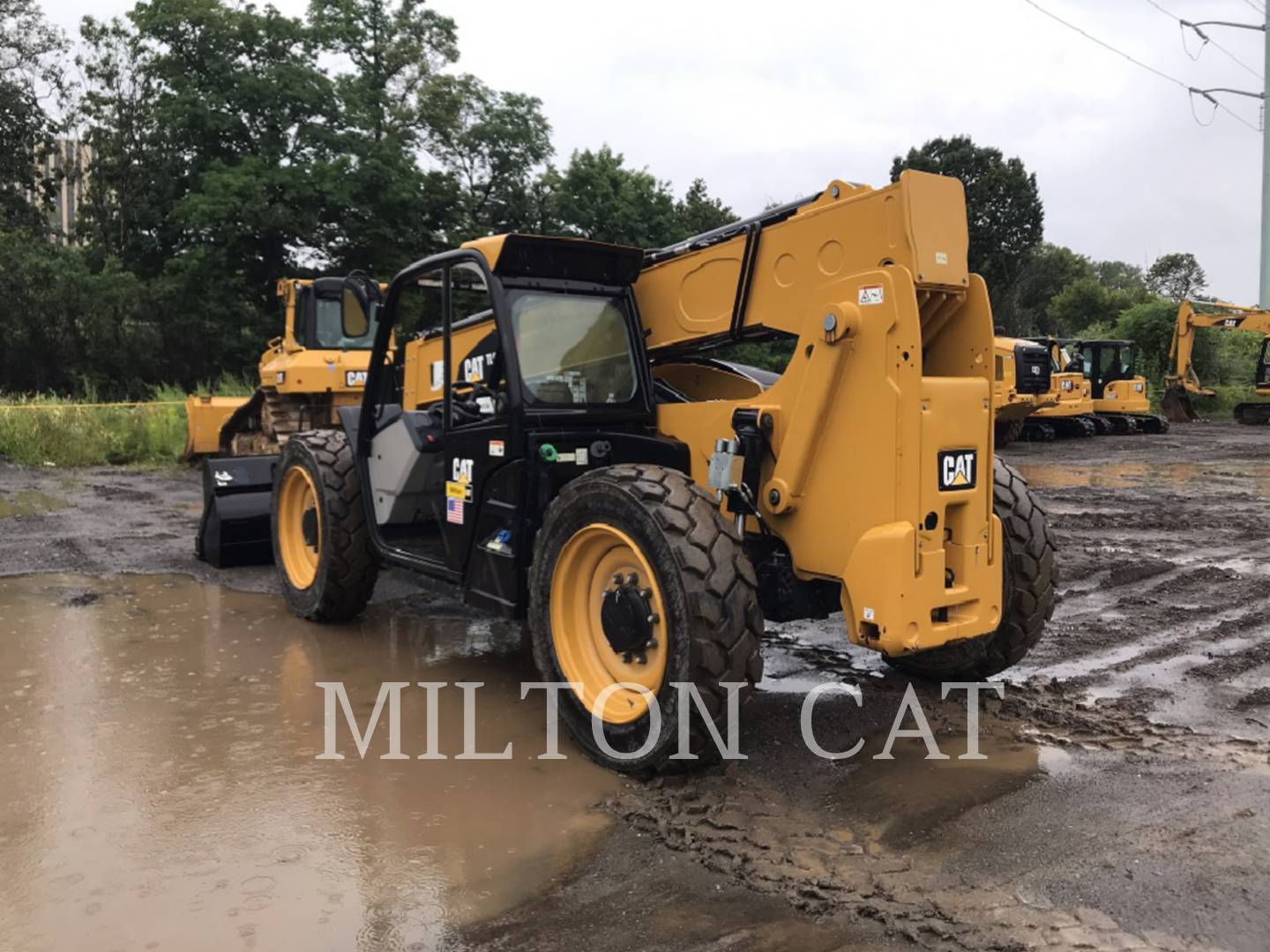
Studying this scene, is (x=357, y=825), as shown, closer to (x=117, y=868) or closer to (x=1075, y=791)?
(x=117, y=868)

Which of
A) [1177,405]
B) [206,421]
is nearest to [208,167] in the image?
[206,421]

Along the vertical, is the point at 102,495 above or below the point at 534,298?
below

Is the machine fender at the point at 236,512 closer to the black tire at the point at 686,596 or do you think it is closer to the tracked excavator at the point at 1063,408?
the black tire at the point at 686,596

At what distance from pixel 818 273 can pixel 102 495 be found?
1094 centimetres

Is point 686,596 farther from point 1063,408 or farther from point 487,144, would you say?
point 487,144

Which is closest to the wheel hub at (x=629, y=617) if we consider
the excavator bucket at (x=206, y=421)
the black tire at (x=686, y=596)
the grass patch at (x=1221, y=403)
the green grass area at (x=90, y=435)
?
the black tire at (x=686, y=596)

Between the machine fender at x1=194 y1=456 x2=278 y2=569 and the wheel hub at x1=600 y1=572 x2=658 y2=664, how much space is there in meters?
4.84

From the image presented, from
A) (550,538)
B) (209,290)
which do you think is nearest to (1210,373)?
(209,290)

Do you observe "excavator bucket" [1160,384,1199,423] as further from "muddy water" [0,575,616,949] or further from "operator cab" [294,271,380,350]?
"muddy water" [0,575,616,949]

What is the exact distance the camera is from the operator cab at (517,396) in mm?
4703

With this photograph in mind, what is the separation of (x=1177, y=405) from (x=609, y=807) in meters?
32.4

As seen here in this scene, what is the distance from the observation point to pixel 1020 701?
4789mm

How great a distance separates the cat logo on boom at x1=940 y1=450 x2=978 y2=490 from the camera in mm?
3883

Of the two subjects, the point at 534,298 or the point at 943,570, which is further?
the point at 534,298
